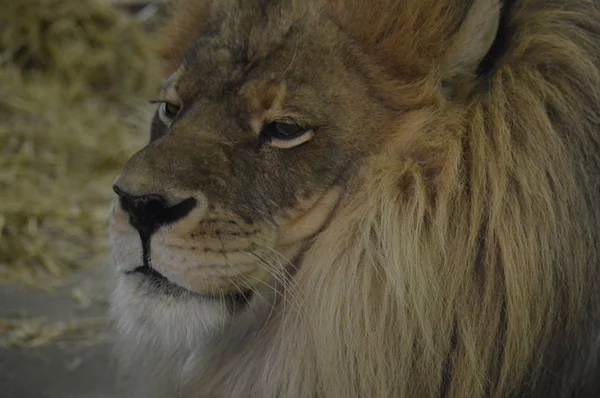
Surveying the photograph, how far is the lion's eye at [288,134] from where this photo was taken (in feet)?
5.46

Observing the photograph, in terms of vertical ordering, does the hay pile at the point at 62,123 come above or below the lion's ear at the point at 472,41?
below

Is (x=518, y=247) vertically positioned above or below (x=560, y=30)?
below

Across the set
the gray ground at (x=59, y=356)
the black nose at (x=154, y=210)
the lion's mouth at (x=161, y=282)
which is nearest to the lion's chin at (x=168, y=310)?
the lion's mouth at (x=161, y=282)

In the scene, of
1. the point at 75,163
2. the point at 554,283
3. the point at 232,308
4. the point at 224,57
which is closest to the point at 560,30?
the point at 554,283

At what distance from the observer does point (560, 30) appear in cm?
167

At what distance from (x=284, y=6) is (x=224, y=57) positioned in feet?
0.53

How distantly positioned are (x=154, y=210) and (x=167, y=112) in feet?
1.41

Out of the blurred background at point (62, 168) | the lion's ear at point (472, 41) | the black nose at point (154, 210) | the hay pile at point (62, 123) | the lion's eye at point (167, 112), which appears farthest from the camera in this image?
the hay pile at point (62, 123)

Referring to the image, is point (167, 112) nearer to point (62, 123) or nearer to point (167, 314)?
point (167, 314)

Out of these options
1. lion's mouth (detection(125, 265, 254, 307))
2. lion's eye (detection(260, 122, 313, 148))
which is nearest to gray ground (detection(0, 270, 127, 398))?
lion's mouth (detection(125, 265, 254, 307))

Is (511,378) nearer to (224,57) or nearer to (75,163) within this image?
(224,57)

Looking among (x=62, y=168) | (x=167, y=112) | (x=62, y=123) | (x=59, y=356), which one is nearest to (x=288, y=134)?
(x=167, y=112)

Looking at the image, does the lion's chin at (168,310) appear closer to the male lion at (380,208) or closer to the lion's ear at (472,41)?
the male lion at (380,208)

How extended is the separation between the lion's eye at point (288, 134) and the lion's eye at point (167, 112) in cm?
27
